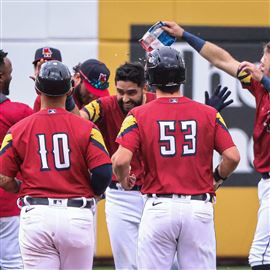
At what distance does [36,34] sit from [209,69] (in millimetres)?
1801

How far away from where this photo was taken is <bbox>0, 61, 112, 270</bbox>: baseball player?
5.33m

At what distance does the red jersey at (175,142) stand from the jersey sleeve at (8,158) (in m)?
0.65

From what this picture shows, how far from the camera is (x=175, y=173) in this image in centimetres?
553

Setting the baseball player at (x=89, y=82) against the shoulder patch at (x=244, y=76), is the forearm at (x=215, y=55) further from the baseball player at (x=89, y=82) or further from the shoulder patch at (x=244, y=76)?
the baseball player at (x=89, y=82)

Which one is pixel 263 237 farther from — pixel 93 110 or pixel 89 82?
pixel 89 82

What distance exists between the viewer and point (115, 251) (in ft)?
23.3

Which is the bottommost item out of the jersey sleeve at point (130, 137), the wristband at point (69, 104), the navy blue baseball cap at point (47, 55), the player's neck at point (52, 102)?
the jersey sleeve at point (130, 137)

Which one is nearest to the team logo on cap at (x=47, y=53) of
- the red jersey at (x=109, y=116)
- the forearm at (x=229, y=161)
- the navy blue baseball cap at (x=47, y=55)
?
the navy blue baseball cap at (x=47, y=55)

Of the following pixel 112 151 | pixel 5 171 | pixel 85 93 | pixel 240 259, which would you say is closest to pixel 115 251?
pixel 112 151

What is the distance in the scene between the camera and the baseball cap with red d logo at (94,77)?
7.48m

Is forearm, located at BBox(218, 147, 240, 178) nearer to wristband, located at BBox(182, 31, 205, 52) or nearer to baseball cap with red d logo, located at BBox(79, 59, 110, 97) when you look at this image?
wristband, located at BBox(182, 31, 205, 52)

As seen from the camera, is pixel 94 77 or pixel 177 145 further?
pixel 94 77

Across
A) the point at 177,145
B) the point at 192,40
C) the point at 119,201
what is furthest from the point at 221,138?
the point at 119,201

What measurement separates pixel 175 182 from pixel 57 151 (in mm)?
740
